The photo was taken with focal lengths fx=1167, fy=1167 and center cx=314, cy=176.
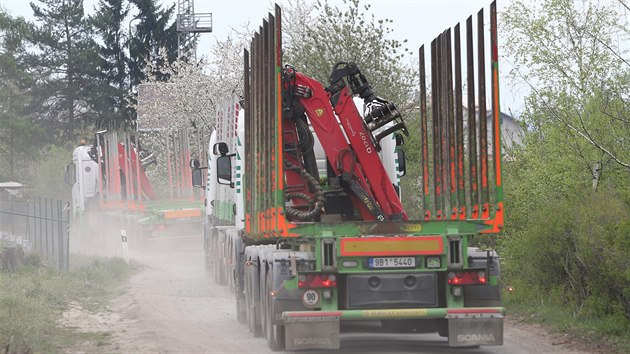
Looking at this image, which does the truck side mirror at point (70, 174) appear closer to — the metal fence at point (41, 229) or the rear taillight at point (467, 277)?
the metal fence at point (41, 229)

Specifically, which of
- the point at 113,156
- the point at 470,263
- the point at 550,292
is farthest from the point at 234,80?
the point at 470,263

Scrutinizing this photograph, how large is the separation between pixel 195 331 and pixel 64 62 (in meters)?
66.7

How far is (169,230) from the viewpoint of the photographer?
3209cm

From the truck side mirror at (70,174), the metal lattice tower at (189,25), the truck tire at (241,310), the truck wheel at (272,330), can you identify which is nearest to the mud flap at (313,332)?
the truck wheel at (272,330)

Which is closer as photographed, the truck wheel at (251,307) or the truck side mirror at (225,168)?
the truck wheel at (251,307)

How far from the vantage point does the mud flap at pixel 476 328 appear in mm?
11859

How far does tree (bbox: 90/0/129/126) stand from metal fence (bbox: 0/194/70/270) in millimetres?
44406

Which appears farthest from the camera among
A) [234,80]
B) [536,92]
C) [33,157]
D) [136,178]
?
[33,157]

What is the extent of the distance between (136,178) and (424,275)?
83.7 ft

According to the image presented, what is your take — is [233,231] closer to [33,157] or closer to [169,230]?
[169,230]

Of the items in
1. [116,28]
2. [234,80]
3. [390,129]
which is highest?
[116,28]

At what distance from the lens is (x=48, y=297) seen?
63.4 feet

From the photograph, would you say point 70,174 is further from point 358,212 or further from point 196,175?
point 358,212

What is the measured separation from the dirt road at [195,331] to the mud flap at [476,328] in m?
0.97
